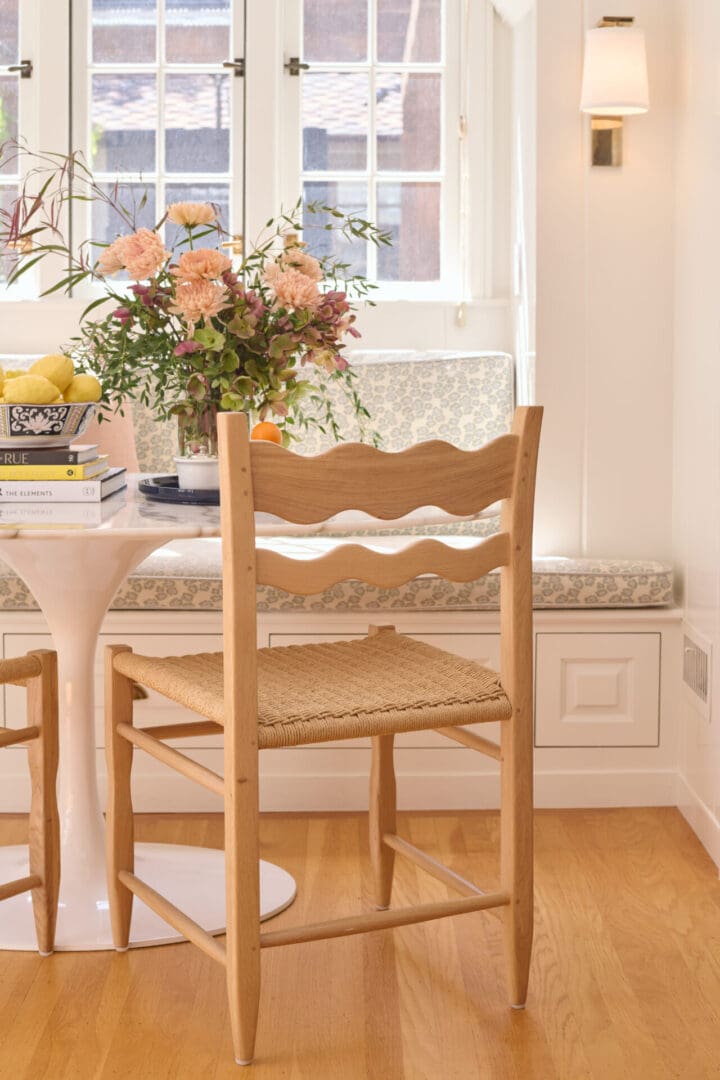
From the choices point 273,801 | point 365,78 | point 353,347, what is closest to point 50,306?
point 353,347

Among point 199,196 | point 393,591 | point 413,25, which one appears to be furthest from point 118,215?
point 393,591

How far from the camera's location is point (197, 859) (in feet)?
9.10

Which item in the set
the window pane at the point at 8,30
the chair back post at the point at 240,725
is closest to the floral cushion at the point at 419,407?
the window pane at the point at 8,30

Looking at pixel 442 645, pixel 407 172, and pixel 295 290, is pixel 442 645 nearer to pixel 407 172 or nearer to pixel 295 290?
pixel 295 290

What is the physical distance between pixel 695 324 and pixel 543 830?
1.20m

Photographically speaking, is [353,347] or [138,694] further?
[353,347]

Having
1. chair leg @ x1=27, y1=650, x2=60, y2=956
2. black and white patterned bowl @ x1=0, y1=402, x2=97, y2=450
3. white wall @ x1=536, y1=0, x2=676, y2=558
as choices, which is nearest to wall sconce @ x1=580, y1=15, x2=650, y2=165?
white wall @ x1=536, y1=0, x2=676, y2=558

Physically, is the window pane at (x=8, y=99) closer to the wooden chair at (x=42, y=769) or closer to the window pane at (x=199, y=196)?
the window pane at (x=199, y=196)

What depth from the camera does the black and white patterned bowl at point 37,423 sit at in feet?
7.49

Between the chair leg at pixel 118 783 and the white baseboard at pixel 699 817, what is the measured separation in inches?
49.0

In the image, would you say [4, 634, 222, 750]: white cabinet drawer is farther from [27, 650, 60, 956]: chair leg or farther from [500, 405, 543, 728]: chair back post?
[500, 405, 543, 728]: chair back post

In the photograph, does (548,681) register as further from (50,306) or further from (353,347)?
(50,306)

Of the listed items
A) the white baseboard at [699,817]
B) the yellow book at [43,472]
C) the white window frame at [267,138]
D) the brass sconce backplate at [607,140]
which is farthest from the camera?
the white window frame at [267,138]

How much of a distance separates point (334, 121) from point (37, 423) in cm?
222
